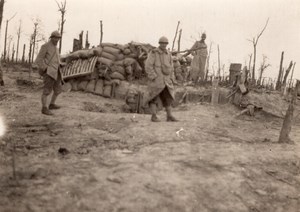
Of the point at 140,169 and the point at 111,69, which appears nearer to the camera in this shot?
the point at 140,169

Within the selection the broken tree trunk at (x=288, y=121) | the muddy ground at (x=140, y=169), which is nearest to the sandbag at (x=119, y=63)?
the muddy ground at (x=140, y=169)

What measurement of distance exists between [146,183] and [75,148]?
4.72 feet

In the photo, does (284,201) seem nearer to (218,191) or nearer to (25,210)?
(218,191)

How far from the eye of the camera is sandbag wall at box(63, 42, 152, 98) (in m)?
13.0

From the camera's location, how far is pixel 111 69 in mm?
13305

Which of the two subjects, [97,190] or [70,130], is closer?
[97,190]

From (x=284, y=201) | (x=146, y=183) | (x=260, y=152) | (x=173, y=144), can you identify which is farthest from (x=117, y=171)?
(x=260, y=152)

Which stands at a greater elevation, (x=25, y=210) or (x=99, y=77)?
(x=99, y=77)

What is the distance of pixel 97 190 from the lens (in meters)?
3.35

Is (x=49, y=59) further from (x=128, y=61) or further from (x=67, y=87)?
(x=128, y=61)

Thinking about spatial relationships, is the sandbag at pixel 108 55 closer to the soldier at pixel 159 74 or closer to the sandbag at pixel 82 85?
the sandbag at pixel 82 85

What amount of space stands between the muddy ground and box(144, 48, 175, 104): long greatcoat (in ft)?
2.55

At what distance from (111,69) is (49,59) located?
244 inches

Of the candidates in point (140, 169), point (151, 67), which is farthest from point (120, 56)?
point (140, 169)
